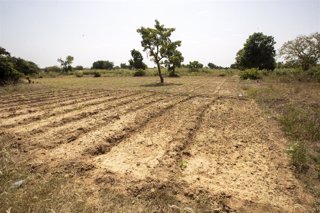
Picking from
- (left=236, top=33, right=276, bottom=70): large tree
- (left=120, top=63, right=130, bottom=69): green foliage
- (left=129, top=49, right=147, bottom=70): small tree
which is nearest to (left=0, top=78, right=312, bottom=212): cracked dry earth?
(left=236, top=33, right=276, bottom=70): large tree

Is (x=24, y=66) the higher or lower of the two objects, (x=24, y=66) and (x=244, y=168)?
the higher

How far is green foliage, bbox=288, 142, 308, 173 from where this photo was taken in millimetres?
4301

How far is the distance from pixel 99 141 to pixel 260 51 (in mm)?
43432

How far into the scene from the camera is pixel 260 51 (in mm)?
42656

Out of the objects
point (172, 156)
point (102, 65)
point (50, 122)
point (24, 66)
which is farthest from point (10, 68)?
point (102, 65)

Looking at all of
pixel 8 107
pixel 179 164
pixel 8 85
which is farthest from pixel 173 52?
pixel 179 164

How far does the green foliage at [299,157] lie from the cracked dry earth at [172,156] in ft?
0.46

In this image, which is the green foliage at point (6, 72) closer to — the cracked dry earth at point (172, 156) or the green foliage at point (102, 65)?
the cracked dry earth at point (172, 156)

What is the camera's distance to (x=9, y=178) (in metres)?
3.79

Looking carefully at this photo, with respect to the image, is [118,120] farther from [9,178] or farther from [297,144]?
[297,144]

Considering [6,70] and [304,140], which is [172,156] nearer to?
[304,140]

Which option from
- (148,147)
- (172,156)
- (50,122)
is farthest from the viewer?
(50,122)

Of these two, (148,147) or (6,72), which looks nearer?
(148,147)

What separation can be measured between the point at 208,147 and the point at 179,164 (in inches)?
47.3
